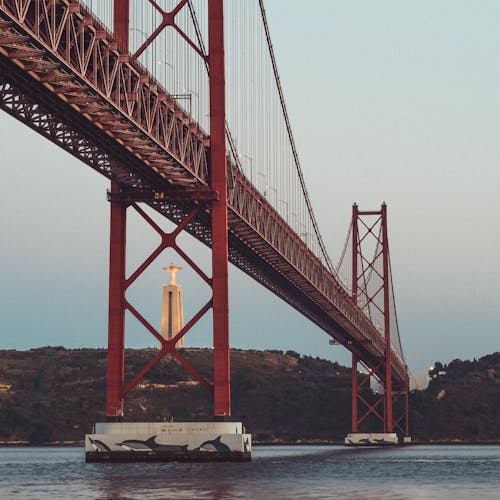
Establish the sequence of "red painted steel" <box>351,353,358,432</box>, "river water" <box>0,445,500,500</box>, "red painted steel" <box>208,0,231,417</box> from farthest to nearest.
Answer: "red painted steel" <box>351,353,358,432</box> < "red painted steel" <box>208,0,231,417</box> < "river water" <box>0,445,500,500</box>

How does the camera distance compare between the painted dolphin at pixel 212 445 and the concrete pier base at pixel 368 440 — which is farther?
the concrete pier base at pixel 368 440

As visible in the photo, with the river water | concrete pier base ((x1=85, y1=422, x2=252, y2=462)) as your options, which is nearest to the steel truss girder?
concrete pier base ((x1=85, y1=422, x2=252, y2=462))

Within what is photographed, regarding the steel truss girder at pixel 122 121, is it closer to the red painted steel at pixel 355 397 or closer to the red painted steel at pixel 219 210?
the red painted steel at pixel 219 210

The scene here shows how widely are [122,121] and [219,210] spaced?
9667mm

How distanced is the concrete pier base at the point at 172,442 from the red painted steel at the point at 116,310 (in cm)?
100

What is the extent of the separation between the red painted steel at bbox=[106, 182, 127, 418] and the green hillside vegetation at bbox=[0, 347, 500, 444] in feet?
214

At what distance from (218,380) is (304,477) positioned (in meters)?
4.70

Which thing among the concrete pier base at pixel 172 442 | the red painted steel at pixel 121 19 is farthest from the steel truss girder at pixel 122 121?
the concrete pier base at pixel 172 442

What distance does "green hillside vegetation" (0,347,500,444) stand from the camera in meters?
111

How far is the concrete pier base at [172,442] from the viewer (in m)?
41.4

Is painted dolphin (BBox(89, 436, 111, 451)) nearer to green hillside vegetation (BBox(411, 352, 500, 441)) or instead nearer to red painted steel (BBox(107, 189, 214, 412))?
red painted steel (BBox(107, 189, 214, 412))

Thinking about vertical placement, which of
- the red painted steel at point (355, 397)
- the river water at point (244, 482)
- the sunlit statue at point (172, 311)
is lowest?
the river water at point (244, 482)

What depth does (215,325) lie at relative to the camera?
42188 millimetres

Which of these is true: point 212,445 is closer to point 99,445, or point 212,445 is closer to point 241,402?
point 99,445
